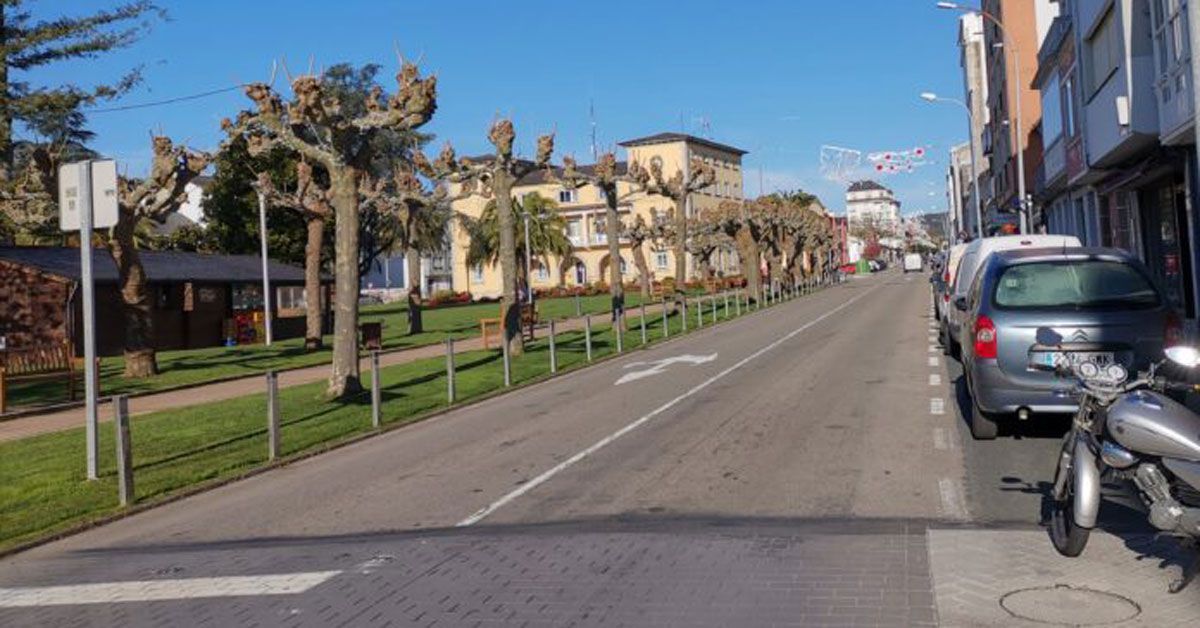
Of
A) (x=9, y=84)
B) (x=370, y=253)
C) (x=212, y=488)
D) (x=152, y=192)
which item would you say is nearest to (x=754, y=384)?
(x=212, y=488)

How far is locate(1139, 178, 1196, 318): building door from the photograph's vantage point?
23250 mm

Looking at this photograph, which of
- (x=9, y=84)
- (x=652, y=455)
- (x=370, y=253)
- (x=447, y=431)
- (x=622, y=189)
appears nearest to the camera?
(x=652, y=455)

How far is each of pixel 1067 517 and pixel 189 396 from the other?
18182 millimetres

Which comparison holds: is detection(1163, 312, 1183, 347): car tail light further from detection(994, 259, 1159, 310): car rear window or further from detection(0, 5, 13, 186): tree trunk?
detection(0, 5, 13, 186): tree trunk

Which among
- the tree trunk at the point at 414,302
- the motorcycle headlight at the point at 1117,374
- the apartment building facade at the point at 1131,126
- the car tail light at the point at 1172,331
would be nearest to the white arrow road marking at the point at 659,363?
the apartment building facade at the point at 1131,126

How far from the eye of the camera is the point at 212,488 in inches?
433

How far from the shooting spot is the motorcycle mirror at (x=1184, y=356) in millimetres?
5449

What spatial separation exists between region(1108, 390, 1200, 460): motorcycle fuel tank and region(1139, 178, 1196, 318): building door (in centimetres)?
1716

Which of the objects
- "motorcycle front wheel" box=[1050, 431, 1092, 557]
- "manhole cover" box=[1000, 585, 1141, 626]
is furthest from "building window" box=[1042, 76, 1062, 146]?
"manhole cover" box=[1000, 585, 1141, 626]

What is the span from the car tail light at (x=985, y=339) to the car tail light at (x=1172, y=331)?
1362 mm

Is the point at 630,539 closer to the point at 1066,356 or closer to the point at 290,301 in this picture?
the point at 1066,356

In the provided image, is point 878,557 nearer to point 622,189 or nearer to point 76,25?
point 76,25

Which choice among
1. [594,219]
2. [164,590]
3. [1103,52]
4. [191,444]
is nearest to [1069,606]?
[164,590]

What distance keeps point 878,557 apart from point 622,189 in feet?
331
